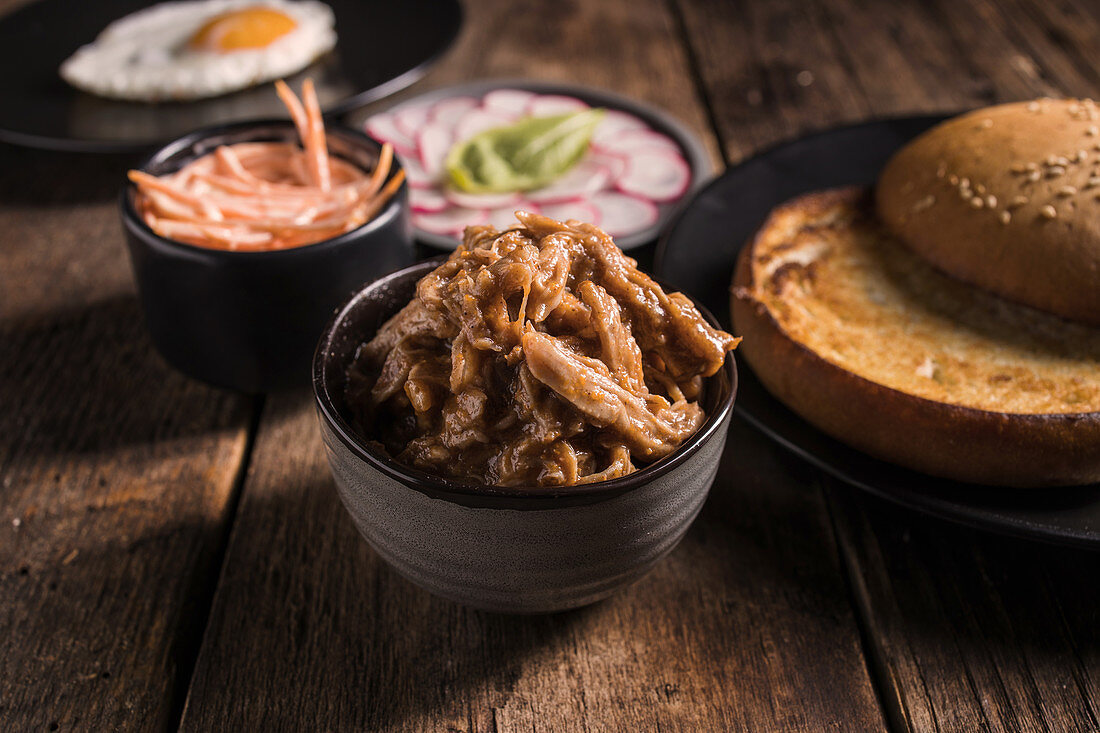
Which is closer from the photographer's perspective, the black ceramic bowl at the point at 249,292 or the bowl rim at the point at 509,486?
the bowl rim at the point at 509,486

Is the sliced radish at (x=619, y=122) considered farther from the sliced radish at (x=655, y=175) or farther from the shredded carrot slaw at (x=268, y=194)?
the shredded carrot slaw at (x=268, y=194)

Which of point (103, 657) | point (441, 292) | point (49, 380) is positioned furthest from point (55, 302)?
point (441, 292)

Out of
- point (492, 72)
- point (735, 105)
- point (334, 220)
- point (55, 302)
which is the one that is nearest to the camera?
point (334, 220)

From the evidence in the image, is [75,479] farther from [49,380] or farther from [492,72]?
[492,72]

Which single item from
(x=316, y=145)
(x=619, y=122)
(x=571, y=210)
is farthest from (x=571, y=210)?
(x=316, y=145)

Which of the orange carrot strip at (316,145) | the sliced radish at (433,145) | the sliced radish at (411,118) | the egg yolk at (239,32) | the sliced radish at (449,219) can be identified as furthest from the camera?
the egg yolk at (239,32)

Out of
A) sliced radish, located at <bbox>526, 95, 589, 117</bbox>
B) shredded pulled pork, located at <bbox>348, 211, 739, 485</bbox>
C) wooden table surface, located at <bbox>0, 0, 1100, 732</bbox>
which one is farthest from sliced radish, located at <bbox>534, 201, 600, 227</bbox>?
shredded pulled pork, located at <bbox>348, 211, 739, 485</bbox>

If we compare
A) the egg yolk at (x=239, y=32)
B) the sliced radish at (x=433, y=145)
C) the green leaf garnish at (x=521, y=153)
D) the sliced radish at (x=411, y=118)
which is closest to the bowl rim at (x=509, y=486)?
the green leaf garnish at (x=521, y=153)

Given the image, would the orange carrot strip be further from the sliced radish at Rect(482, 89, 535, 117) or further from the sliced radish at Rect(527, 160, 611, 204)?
the sliced radish at Rect(482, 89, 535, 117)

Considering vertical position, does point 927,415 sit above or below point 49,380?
above
